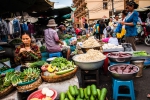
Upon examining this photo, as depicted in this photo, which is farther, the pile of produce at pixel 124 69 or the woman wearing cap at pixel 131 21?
the woman wearing cap at pixel 131 21

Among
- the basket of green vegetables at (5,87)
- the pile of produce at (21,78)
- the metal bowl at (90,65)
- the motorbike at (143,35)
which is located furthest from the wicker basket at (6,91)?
the motorbike at (143,35)

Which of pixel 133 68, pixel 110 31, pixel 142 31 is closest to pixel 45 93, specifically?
pixel 133 68

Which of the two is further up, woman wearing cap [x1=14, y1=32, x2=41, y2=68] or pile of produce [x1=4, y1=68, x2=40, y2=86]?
woman wearing cap [x1=14, y1=32, x2=41, y2=68]

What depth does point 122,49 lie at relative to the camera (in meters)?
4.72

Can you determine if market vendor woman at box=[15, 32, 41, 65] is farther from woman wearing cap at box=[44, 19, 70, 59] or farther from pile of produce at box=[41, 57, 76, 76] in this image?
woman wearing cap at box=[44, 19, 70, 59]

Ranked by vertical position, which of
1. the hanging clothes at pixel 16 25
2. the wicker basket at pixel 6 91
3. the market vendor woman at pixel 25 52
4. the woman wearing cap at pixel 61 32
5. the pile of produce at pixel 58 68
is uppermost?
the hanging clothes at pixel 16 25

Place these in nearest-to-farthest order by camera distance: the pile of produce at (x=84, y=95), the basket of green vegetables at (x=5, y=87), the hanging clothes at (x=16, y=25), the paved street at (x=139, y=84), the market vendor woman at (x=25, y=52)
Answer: the pile of produce at (x=84, y=95), the basket of green vegetables at (x=5, y=87), the paved street at (x=139, y=84), the market vendor woman at (x=25, y=52), the hanging clothes at (x=16, y=25)

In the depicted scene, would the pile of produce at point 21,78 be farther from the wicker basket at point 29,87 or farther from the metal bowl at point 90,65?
the metal bowl at point 90,65

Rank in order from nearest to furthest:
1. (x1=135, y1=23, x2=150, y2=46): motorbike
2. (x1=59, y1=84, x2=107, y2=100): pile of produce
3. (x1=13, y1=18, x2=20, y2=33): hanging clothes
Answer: (x1=59, y1=84, x2=107, y2=100): pile of produce, (x1=13, y1=18, x2=20, y2=33): hanging clothes, (x1=135, y1=23, x2=150, y2=46): motorbike

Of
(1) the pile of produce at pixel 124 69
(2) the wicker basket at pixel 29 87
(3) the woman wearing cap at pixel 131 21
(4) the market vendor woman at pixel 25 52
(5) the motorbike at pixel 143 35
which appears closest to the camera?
(2) the wicker basket at pixel 29 87

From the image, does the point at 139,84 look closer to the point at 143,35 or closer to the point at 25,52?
the point at 25,52

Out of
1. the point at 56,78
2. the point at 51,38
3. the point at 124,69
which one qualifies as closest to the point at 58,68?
the point at 56,78

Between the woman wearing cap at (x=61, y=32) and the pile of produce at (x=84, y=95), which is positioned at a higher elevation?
the woman wearing cap at (x=61, y=32)

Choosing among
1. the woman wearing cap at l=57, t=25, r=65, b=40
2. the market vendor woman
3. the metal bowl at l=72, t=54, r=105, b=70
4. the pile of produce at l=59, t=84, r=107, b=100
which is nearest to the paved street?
the metal bowl at l=72, t=54, r=105, b=70
